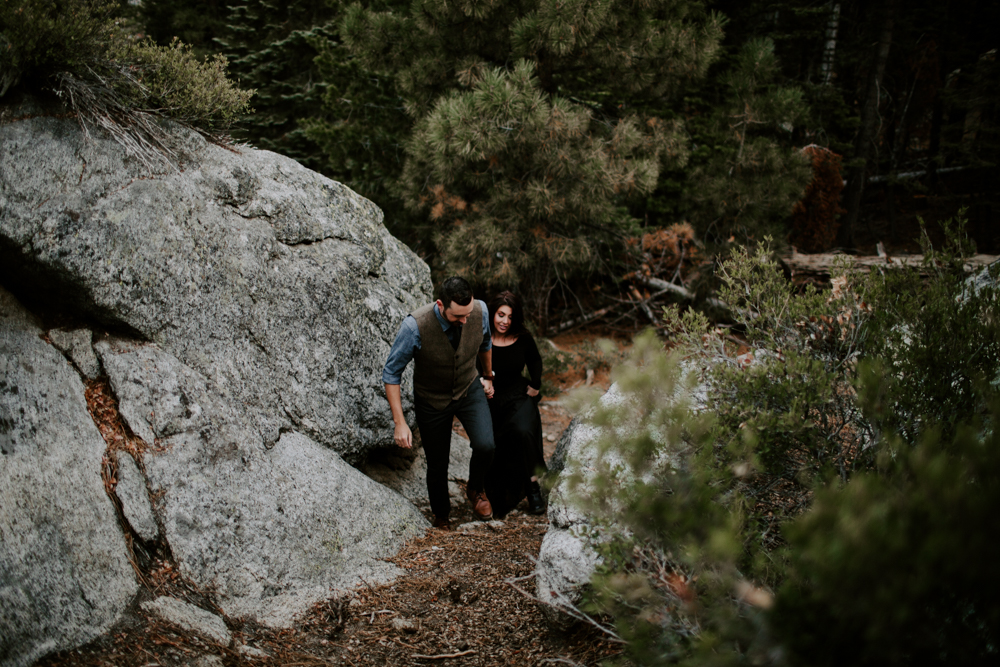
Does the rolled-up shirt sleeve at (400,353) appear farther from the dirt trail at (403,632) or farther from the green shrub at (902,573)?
the green shrub at (902,573)

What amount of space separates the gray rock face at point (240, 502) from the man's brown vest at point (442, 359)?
895 mm

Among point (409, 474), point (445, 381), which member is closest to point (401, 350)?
point (445, 381)

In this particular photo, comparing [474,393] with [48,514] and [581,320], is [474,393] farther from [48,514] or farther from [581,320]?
[581,320]

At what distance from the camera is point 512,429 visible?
4.86 metres

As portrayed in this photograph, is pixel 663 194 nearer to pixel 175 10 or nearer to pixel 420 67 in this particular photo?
pixel 420 67

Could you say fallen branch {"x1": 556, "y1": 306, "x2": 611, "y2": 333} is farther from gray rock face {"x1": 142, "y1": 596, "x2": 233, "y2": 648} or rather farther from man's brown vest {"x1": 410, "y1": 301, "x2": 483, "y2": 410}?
gray rock face {"x1": 142, "y1": 596, "x2": 233, "y2": 648}

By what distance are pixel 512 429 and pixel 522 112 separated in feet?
11.5

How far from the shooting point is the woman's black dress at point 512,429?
485cm

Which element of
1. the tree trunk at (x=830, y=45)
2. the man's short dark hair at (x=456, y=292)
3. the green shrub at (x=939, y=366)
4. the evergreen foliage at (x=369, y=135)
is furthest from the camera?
the tree trunk at (x=830, y=45)

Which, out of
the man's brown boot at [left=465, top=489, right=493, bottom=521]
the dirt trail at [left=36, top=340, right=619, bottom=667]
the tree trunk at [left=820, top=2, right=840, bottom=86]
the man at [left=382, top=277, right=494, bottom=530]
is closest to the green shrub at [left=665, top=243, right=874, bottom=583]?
the dirt trail at [left=36, top=340, right=619, bottom=667]

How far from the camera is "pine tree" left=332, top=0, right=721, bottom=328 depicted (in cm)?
609

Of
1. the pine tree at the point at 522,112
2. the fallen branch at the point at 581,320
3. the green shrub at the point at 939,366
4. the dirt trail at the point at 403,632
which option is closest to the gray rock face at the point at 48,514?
the dirt trail at the point at 403,632

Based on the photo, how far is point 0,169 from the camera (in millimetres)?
3400

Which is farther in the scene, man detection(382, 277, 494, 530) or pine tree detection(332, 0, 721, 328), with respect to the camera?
pine tree detection(332, 0, 721, 328)
